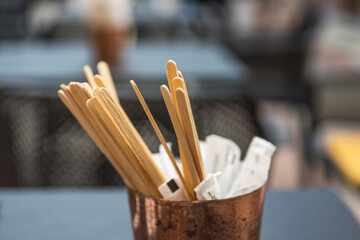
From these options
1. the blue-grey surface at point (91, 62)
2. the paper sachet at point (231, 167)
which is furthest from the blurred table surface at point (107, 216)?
the blue-grey surface at point (91, 62)

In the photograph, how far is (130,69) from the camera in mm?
1399

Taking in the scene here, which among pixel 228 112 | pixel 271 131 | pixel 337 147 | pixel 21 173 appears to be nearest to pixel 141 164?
pixel 228 112

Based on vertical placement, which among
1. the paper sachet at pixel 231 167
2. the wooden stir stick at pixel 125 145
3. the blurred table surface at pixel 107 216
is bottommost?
the blurred table surface at pixel 107 216

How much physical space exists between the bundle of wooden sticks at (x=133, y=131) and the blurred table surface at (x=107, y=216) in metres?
0.14

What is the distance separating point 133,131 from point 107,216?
0.20m

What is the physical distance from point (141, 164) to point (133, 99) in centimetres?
63

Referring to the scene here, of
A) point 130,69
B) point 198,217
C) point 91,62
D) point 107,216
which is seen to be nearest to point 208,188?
point 198,217

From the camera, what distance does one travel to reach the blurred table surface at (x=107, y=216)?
468mm

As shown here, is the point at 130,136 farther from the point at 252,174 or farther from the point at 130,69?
the point at 130,69

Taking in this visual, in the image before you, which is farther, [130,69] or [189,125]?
[130,69]

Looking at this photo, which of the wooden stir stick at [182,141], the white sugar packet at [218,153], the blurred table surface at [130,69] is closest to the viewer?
the wooden stir stick at [182,141]

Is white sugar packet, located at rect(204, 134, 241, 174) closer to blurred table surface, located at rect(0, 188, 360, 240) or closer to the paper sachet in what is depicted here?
the paper sachet

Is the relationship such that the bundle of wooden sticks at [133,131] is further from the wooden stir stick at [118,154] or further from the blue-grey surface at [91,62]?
the blue-grey surface at [91,62]

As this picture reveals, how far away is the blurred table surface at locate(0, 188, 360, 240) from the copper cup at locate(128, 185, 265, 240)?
13 centimetres
